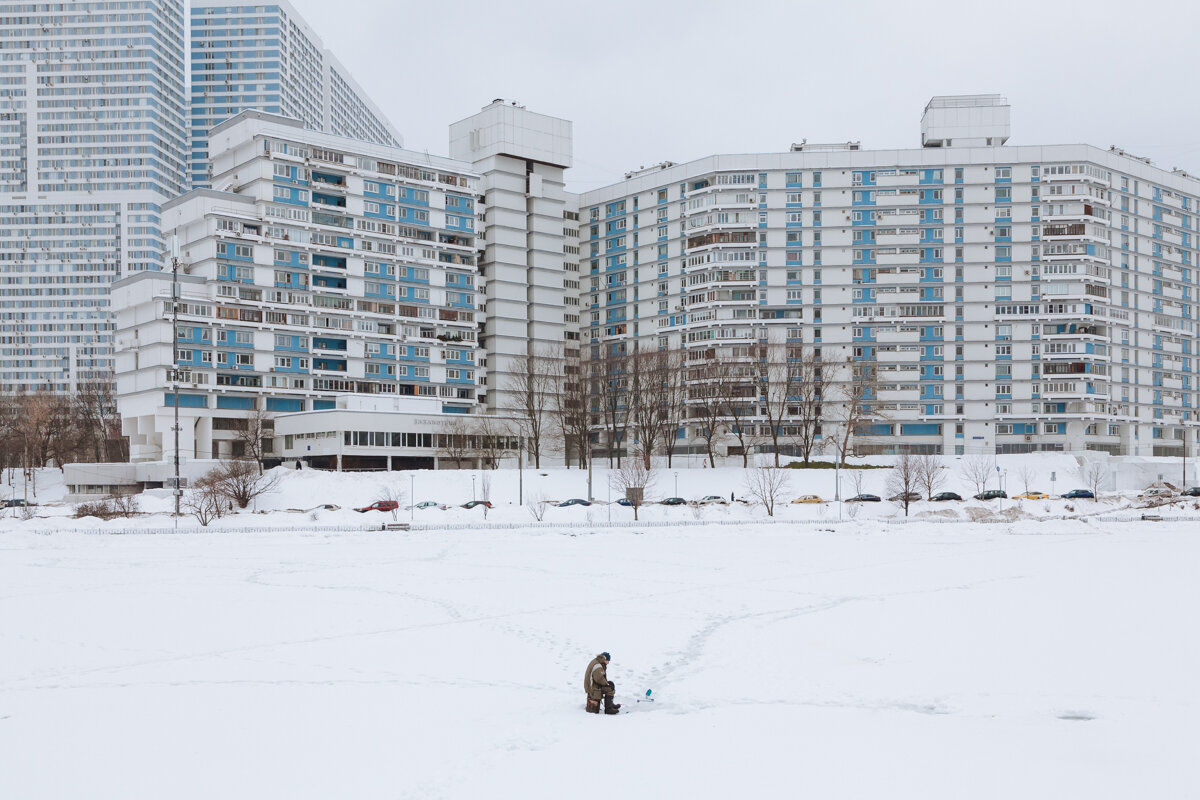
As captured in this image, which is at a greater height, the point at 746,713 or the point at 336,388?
the point at 336,388

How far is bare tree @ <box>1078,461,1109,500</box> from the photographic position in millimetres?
92950

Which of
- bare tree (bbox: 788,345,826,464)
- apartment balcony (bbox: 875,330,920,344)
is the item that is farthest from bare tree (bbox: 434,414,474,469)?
apartment balcony (bbox: 875,330,920,344)

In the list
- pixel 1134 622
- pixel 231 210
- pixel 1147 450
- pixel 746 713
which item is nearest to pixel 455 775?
pixel 746 713

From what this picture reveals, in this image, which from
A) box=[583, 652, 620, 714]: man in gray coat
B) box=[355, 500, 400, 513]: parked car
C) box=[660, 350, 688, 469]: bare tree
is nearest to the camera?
box=[583, 652, 620, 714]: man in gray coat

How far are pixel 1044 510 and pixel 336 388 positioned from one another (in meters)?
81.9

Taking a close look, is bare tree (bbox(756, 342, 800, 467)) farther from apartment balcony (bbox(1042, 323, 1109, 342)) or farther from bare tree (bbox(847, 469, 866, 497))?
apartment balcony (bbox(1042, 323, 1109, 342))

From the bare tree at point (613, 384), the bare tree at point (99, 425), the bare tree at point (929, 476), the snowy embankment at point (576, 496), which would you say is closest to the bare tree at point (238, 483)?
the snowy embankment at point (576, 496)

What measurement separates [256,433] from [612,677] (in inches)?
3495

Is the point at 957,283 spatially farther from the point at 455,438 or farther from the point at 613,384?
the point at 455,438

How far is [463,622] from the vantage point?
28578 millimetres

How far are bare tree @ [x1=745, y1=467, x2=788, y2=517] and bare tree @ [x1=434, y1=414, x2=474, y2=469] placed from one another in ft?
107

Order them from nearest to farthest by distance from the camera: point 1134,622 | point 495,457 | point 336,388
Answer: point 1134,622
point 495,457
point 336,388

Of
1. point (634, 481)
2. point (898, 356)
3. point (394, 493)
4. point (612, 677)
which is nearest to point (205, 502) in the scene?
point (394, 493)

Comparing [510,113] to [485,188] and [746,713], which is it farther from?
[746,713]
